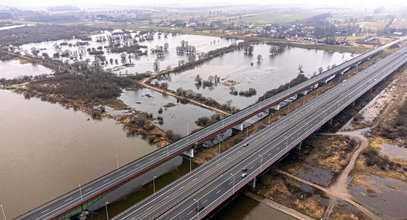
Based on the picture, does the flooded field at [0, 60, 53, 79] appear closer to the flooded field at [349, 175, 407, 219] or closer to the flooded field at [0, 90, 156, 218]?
the flooded field at [0, 90, 156, 218]

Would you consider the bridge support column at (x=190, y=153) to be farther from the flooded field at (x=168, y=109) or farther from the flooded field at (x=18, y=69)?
the flooded field at (x=18, y=69)

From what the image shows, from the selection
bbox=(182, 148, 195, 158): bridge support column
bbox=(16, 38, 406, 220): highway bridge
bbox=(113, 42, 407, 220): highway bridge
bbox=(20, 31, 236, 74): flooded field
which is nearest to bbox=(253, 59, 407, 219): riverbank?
bbox=(113, 42, 407, 220): highway bridge

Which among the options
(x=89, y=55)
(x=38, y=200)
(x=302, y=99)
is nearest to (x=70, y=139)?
(x=38, y=200)

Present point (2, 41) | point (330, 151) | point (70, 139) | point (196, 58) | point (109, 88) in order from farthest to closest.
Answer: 1. point (2, 41)
2. point (196, 58)
3. point (109, 88)
4. point (70, 139)
5. point (330, 151)

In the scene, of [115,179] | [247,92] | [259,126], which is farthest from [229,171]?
[247,92]

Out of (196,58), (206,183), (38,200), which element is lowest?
(38,200)

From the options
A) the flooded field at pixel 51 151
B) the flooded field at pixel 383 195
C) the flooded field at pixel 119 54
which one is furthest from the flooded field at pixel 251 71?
the flooded field at pixel 383 195

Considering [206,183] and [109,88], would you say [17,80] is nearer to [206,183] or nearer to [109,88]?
[109,88]
